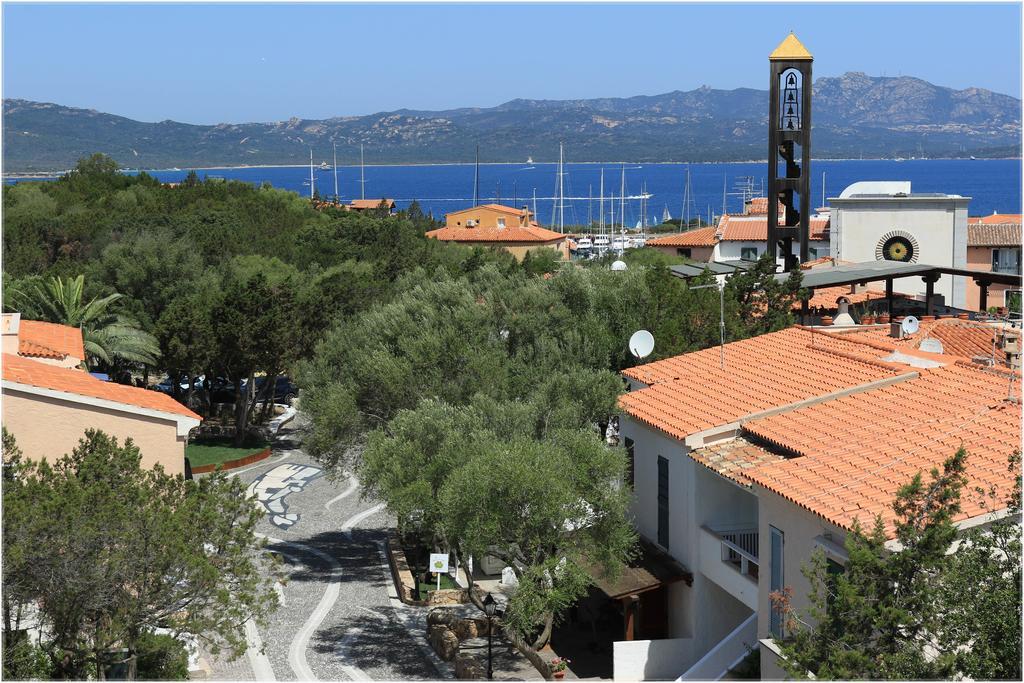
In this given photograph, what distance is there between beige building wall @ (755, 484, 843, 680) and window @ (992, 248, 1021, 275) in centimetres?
4468

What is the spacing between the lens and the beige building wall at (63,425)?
68.2ft

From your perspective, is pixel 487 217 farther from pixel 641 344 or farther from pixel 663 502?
pixel 663 502

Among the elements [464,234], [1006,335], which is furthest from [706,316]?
[464,234]

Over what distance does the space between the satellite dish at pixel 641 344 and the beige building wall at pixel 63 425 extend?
9.41 meters

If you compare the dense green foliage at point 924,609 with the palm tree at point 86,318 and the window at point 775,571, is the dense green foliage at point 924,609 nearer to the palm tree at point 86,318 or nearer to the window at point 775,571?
the window at point 775,571

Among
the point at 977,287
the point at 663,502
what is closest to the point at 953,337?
the point at 663,502

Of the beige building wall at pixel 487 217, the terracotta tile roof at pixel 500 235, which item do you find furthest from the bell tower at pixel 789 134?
the beige building wall at pixel 487 217

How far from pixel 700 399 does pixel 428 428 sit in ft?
15.6

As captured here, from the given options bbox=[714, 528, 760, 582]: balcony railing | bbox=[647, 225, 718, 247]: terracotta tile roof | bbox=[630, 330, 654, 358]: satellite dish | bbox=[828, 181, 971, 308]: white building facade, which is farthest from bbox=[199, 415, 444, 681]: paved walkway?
bbox=[647, 225, 718, 247]: terracotta tile roof

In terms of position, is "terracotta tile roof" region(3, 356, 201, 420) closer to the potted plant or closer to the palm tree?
the potted plant

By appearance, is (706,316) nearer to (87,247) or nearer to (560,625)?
(560,625)

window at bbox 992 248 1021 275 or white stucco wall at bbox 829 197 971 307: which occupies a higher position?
white stucco wall at bbox 829 197 971 307

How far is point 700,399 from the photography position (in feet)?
72.8

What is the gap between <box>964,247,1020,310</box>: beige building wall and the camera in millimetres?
54172
